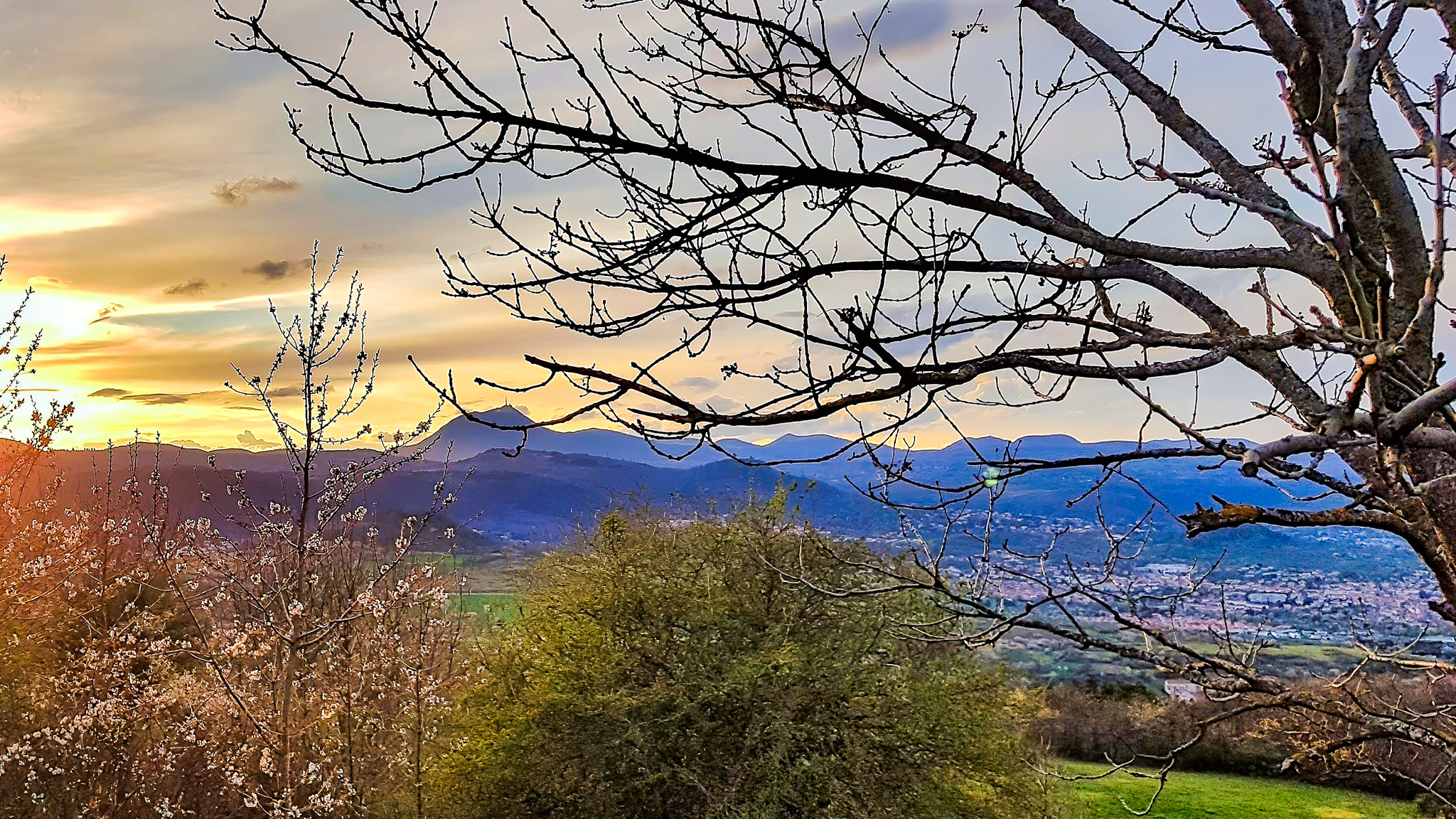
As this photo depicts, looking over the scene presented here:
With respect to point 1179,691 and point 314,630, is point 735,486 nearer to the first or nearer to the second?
point 314,630

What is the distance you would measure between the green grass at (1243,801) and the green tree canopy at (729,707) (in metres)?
14.4

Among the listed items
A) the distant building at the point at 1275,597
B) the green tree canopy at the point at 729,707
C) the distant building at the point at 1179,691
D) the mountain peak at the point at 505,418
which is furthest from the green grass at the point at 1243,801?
the mountain peak at the point at 505,418

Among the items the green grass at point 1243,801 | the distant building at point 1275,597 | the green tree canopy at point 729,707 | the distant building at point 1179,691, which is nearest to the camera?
the distant building at point 1275,597

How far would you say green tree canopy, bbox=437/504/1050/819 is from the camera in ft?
28.3

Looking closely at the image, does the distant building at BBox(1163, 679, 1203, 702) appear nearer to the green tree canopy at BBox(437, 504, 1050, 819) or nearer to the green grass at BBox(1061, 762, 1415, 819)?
the green grass at BBox(1061, 762, 1415, 819)

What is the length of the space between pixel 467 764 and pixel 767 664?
3261 mm

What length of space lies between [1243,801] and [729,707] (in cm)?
2083

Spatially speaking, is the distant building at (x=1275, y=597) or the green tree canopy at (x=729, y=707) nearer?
the distant building at (x=1275, y=597)

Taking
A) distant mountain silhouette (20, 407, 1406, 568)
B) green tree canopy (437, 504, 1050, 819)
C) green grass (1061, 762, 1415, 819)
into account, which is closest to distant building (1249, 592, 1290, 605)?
distant mountain silhouette (20, 407, 1406, 568)

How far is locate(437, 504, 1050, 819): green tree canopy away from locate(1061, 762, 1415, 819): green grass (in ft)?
47.3

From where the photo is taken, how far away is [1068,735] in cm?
2406

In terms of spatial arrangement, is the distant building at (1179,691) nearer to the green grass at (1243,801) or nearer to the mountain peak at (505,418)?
the green grass at (1243,801)

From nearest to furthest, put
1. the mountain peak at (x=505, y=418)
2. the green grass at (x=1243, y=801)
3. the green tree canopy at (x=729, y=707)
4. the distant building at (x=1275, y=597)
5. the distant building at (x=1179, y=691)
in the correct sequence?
1. the mountain peak at (x=505, y=418)
2. the distant building at (x=1275, y=597)
3. the green tree canopy at (x=729, y=707)
4. the distant building at (x=1179, y=691)
5. the green grass at (x=1243, y=801)

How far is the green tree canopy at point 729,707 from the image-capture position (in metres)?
8.62
